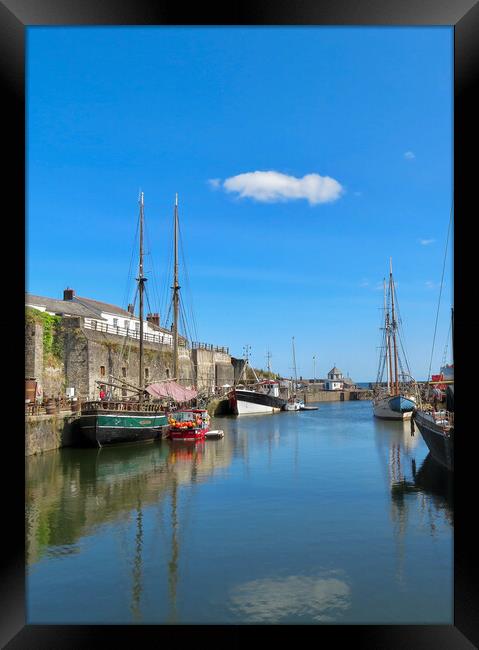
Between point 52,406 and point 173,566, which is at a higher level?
point 52,406

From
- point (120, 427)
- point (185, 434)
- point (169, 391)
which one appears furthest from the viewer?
point (169, 391)

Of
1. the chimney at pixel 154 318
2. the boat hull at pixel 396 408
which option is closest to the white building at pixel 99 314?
the chimney at pixel 154 318

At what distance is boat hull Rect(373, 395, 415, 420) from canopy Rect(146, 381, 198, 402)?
1610 cm

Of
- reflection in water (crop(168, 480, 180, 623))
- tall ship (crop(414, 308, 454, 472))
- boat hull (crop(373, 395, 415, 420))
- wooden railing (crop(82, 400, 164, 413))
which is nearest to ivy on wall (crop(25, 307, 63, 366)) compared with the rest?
wooden railing (crop(82, 400, 164, 413))

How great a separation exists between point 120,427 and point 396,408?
74.1ft

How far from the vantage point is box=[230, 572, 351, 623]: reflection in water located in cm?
638

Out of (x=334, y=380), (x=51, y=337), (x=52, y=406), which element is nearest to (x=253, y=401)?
(x=51, y=337)

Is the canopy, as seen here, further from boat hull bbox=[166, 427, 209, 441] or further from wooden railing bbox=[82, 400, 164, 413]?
boat hull bbox=[166, 427, 209, 441]

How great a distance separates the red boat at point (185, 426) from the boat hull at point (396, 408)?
664 inches

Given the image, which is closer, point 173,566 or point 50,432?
point 173,566

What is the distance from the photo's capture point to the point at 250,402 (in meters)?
49.8

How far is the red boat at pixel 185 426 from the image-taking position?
26500 mm

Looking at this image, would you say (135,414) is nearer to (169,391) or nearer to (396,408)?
(169,391)
